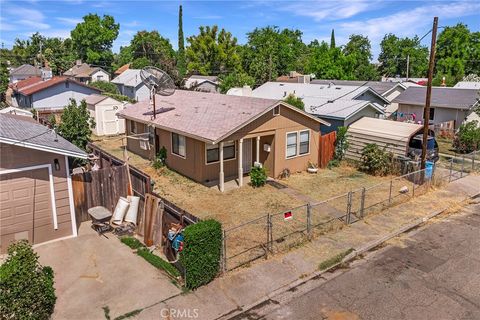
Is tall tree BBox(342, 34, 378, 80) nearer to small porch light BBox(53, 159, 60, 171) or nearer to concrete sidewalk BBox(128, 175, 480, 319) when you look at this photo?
concrete sidewalk BBox(128, 175, 480, 319)

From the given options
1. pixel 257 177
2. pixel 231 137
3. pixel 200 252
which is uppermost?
pixel 231 137

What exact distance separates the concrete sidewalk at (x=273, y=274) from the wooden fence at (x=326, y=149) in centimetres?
639

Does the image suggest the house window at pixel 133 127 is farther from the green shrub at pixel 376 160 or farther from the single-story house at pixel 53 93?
the single-story house at pixel 53 93

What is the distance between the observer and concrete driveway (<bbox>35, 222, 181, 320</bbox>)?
9195 millimetres

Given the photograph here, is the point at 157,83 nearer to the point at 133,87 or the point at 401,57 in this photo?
the point at 133,87

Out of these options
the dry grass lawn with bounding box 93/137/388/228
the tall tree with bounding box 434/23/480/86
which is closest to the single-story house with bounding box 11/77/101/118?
the dry grass lawn with bounding box 93/137/388/228

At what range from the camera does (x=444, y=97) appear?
1337 inches

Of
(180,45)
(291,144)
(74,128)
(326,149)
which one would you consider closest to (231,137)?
(291,144)

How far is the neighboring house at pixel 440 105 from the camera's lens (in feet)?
105

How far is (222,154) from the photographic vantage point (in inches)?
683

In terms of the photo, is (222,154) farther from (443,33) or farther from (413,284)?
(443,33)

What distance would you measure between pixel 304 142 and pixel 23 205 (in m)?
13.8

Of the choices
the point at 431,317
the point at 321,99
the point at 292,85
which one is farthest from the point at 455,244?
the point at 292,85

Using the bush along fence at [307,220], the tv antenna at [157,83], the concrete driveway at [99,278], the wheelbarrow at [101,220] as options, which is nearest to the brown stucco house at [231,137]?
the tv antenna at [157,83]
